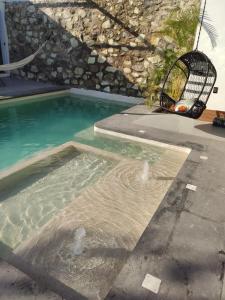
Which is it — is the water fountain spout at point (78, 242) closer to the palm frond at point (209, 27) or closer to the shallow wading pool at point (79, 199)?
the shallow wading pool at point (79, 199)

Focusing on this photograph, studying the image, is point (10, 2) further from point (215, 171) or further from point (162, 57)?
point (215, 171)

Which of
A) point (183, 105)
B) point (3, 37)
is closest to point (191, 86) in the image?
point (183, 105)

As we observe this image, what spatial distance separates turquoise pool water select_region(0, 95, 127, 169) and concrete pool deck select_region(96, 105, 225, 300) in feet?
8.88

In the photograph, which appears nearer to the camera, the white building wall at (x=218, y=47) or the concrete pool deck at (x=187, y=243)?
the concrete pool deck at (x=187, y=243)

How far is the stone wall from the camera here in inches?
305

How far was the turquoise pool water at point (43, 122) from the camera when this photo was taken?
4.82 meters

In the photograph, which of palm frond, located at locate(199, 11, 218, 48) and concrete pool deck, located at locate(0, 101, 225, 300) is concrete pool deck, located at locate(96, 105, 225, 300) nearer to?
concrete pool deck, located at locate(0, 101, 225, 300)

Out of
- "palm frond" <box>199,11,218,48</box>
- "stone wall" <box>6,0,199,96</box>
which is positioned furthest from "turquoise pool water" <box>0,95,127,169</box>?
"palm frond" <box>199,11,218,48</box>

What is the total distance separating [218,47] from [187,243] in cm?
549

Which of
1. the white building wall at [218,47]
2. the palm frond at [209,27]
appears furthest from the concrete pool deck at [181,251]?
the palm frond at [209,27]

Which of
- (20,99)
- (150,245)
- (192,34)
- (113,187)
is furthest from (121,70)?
(150,245)

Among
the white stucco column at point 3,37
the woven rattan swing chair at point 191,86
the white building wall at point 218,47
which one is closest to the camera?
the woven rattan swing chair at point 191,86

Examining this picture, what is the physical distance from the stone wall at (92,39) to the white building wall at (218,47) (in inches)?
45.7

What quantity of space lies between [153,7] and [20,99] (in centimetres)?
469
